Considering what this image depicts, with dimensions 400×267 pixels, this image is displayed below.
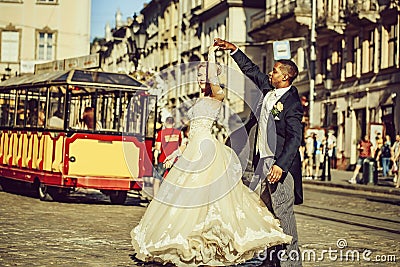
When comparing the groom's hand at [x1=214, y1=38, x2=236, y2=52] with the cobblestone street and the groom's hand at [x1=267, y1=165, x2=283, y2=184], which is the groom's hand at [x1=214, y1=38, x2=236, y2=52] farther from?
the cobblestone street

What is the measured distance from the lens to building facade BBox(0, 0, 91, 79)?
5656 centimetres

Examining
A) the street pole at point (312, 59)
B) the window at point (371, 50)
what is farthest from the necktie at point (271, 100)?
the street pole at point (312, 59)

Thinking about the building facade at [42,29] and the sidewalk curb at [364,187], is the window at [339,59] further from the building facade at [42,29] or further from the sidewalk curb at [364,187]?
the building facade at [42,29]

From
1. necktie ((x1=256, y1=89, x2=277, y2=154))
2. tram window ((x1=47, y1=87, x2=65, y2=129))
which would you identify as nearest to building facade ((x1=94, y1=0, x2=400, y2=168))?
tram window ((x1=47, y1=87, x2=65, y2=129))

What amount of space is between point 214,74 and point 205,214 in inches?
54.0

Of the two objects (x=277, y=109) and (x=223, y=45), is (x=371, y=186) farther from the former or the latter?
(x=277, y=109)

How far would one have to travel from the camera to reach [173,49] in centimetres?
7494

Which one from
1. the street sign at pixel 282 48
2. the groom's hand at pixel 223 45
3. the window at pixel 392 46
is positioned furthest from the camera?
the window at pixel 392 46

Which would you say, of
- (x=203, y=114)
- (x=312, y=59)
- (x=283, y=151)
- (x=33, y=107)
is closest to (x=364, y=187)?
(x=33, y=107)

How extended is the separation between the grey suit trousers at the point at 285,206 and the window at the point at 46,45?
50782 mm

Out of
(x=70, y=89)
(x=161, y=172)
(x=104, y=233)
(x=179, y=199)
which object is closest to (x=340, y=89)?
(x=161, y=172)

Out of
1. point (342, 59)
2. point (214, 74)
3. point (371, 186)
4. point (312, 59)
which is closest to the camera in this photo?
point (214, 74)

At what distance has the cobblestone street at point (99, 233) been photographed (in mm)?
9133

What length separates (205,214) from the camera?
7.87 m
